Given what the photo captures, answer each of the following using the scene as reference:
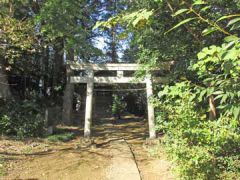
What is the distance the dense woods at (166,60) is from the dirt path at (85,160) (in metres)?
1.23

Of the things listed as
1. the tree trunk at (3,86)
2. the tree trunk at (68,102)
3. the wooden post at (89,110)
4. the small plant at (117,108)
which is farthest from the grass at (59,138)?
the small plant at (117,108)

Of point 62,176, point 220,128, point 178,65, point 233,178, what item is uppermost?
point 178,65

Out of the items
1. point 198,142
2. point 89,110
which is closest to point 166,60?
point 89,110

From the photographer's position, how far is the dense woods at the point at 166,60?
1.53 meters

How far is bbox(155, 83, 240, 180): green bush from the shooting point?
2973mm

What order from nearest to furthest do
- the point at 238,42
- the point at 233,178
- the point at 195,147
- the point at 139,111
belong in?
the point at 238,42 < the point at 195,147 < the point at 233,178 < the point at 139,111

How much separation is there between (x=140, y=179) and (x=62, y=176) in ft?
4.81

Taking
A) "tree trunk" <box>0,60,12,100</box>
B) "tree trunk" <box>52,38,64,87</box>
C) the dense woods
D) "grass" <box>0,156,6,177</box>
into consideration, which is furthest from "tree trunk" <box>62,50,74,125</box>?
"grass" <box>0,156,6,177</box>

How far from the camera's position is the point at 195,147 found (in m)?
3.28

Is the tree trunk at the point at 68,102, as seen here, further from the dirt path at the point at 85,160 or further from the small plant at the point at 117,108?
the small plant at the point at 117,108

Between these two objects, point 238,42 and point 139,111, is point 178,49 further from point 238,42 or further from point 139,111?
point 139,111

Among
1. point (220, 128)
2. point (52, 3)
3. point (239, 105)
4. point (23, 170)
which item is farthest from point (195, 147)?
point (52, 3)

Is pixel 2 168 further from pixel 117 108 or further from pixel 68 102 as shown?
pixel 117 108

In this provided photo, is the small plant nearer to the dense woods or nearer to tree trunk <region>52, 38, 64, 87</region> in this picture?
the dense woods
